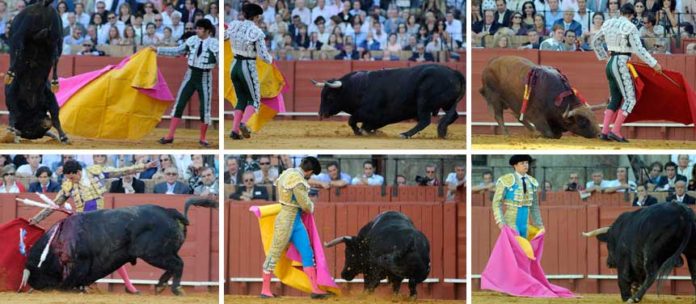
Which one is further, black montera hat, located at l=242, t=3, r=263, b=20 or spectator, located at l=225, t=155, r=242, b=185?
spectator, located at l=225, t=155, r=242, b=185

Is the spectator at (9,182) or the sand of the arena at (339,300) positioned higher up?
the spectator at (9,182)

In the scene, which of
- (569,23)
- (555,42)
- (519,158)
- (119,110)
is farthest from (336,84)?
(519,158)

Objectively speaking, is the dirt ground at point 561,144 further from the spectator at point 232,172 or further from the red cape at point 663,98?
the spectator at point 232,172

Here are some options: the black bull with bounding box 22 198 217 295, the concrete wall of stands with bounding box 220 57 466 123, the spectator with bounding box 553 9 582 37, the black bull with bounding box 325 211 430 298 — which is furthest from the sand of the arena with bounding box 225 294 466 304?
the concrete wall of stands with bounding box 220 57 466 123

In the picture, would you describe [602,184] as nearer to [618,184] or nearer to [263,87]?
[618,184]

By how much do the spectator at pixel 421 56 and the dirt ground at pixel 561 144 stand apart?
2.49 meters

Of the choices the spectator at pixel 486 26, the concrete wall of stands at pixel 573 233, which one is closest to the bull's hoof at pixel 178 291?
the concrete wall of stands at pixel 573 233

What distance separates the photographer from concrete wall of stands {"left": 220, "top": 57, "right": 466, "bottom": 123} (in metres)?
16.5

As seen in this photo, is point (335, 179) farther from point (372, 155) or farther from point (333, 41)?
point (333, 41)

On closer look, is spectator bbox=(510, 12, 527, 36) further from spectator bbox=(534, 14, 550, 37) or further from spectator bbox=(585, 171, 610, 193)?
spectator bbox=(585, 171, 610, 193)

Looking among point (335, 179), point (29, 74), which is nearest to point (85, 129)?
point (29, 74)

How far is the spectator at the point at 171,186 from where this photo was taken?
14305 mm

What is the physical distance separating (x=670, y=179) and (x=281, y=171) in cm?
280

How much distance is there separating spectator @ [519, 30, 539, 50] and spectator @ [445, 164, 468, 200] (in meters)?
1.20
